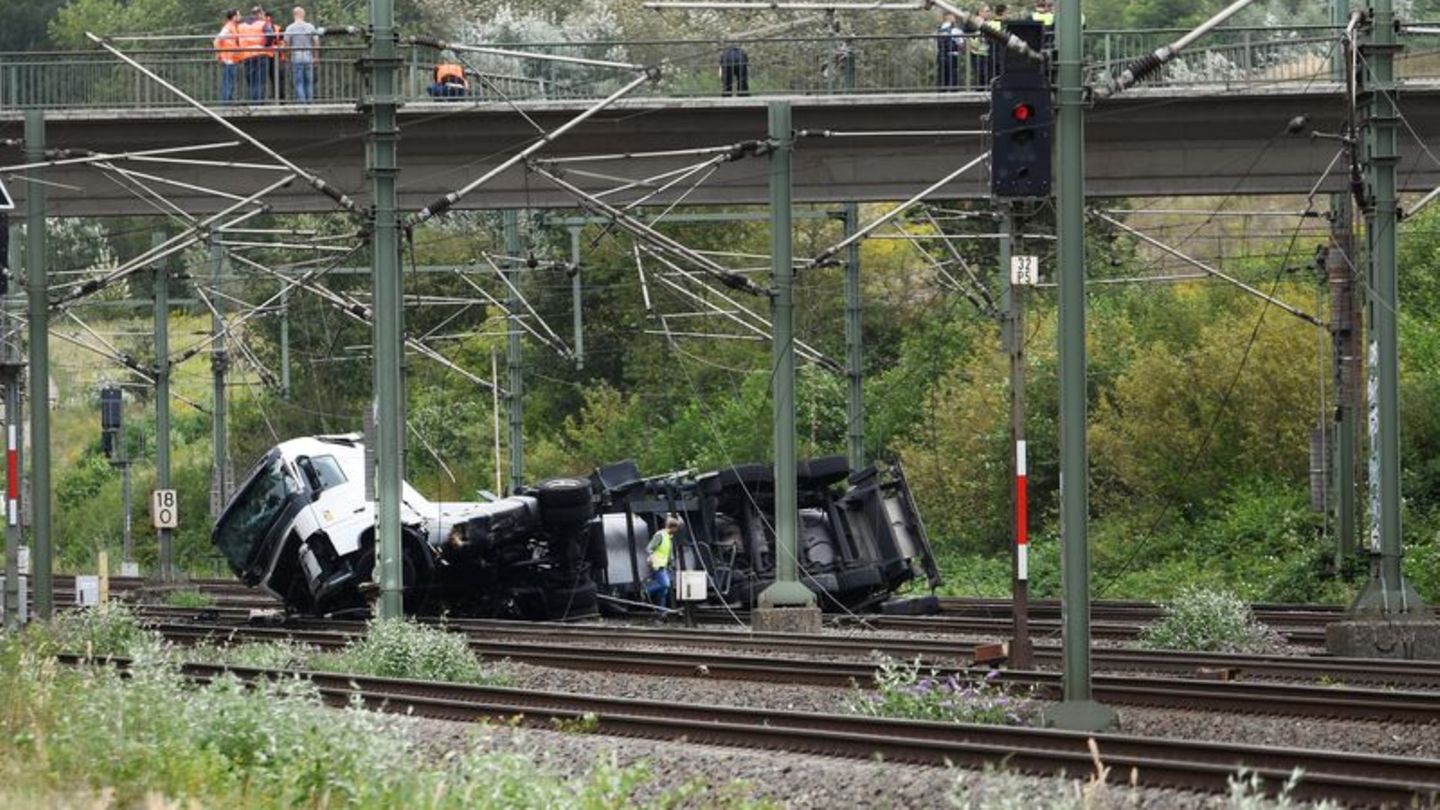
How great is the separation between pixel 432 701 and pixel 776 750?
428cm

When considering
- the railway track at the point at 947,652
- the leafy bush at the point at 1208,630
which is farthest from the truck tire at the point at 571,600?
the leafy bush at the point at 1208,630

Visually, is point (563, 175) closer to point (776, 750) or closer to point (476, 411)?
point (776, 750)

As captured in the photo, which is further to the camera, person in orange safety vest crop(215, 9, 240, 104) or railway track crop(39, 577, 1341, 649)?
person in orange safety vest crop(215, 9, 240, 104)

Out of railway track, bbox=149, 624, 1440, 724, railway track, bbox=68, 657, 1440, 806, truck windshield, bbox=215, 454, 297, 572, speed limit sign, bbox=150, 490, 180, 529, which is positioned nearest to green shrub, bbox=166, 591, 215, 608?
speed limit sign, bbox=150, 490, 180, 529

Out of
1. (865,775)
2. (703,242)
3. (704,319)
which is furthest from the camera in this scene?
(703,242)

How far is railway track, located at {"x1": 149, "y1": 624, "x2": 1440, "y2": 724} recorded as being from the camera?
19438 millimetres

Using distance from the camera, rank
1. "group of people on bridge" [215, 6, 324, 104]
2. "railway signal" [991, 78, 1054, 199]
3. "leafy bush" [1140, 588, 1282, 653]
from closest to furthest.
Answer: "railway signal" [991, 78, 1054, 199], "leafy bush" [1140, 588, 1282, 653], "group of people on bridge" [215, 6, 324, 104]

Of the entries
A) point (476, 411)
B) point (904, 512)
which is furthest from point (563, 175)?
point (476, 411)

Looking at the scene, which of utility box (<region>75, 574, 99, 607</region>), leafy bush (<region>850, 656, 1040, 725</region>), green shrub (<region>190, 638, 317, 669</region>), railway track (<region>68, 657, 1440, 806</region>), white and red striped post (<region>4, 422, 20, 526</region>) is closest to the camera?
railway track (<region>68, 657, 1440, 806</region>)

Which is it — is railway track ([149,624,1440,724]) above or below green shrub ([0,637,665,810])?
below

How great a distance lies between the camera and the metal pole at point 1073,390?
18.0m

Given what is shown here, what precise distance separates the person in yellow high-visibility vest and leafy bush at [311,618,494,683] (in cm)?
904

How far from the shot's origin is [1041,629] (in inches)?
1264

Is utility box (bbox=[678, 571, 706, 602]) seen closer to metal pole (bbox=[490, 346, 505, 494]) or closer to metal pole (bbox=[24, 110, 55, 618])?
metal pole (bbox=[24, 110, 55, 618])
